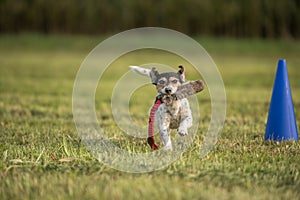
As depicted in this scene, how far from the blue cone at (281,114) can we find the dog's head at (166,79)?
59.1 inches

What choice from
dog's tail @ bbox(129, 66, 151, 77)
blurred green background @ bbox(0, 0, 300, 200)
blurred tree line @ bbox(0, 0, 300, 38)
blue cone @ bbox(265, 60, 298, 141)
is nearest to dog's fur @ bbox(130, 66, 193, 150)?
dog's tail @ bbox(129, 66, 151, 77)

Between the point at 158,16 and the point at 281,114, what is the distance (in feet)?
112

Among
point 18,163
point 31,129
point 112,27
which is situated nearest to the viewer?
point 18,163

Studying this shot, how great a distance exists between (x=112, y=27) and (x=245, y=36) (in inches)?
416

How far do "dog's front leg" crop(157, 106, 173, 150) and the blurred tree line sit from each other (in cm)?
3383

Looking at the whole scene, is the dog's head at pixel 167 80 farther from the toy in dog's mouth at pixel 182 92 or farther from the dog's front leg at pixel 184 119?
the dog's front leg at pixel 184 119

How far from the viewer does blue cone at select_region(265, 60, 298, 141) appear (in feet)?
20.1

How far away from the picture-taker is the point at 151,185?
397cm

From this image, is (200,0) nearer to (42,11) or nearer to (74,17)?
(74,17)

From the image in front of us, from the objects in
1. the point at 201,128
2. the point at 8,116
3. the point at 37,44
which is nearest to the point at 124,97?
the point at 8,116

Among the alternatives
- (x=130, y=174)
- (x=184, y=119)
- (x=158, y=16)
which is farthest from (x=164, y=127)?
(x=158, y=16)

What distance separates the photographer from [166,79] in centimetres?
524

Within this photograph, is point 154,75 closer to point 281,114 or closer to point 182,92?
point 182,92

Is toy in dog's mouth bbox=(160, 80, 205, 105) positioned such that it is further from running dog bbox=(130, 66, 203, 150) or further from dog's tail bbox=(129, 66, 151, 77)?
dog's tail bbox=(129, 66, 151, 77)
